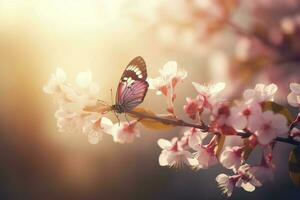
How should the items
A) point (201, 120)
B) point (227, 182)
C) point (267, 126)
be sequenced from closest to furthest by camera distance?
point (267, 126), point (201, 120), point (227, 182)

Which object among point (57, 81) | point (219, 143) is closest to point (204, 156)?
point (219, 143)

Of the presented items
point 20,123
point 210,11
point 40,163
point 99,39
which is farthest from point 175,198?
point 210,11

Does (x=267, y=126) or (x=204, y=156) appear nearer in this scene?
(x=267, y=126)

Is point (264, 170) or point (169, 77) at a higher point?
point (169, 77)

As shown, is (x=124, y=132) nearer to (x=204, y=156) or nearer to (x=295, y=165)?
(x=204, y=156)

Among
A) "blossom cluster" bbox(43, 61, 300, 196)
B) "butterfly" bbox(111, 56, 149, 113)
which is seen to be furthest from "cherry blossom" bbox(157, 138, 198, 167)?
"butterfly" bbox(111, 56, 149, 113)

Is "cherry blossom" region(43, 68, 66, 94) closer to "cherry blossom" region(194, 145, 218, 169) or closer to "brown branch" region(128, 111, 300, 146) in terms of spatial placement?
"brown branch" region(128, 111, 300, 146)

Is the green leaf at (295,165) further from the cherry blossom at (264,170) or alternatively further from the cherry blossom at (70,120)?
the cherry blossom at (70,120)

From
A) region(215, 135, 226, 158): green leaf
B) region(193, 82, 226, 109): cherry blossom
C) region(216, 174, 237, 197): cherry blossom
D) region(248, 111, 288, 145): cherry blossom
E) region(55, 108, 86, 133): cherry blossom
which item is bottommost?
region(216, 174, 237, 197): cherry blossom
